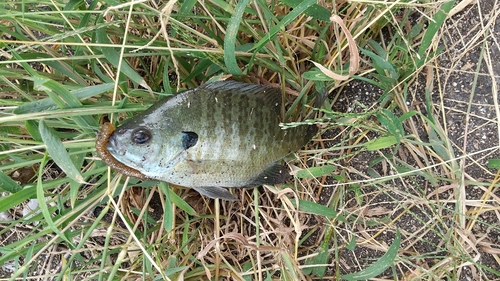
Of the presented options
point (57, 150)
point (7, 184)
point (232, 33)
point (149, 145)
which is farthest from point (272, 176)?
point (7, 184)

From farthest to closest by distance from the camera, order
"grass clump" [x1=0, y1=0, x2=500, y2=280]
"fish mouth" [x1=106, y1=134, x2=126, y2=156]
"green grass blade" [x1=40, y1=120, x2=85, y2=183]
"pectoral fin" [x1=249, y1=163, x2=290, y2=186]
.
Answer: "pectoral fin" [x1=249, y1=163, x2=290, y2=186]
"grass clump" [x1=0, y1=0, x2=500, y2=280]
"fish mouth" [x1=106, y1=134, x2=126, y2=156]
"green grass blade" [x1=40, y1=120, x2=85, y2=183]

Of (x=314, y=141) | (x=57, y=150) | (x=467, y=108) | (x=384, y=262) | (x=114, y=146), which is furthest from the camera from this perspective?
(x=314, y=141)

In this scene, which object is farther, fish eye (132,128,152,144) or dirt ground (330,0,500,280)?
dirt ground (330,0,500,280)

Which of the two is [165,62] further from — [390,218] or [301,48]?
[390,218]

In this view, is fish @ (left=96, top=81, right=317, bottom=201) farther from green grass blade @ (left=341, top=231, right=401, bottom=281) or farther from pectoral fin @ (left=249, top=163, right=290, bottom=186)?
green grass blade @ (left=341, top=231, right=401, bottom=281)

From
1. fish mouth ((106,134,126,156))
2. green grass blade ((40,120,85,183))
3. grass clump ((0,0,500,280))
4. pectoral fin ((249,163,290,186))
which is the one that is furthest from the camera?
pectoral fin ((249,163,290,186))

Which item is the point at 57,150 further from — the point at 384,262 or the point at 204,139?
the point at 384,262

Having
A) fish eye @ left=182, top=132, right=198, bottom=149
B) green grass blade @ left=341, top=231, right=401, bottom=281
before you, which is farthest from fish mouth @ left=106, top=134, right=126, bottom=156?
green grass blade @ left=341, top=231, right=401, bottom=281

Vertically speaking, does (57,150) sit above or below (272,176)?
above

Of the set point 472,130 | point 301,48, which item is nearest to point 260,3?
point 301,48
